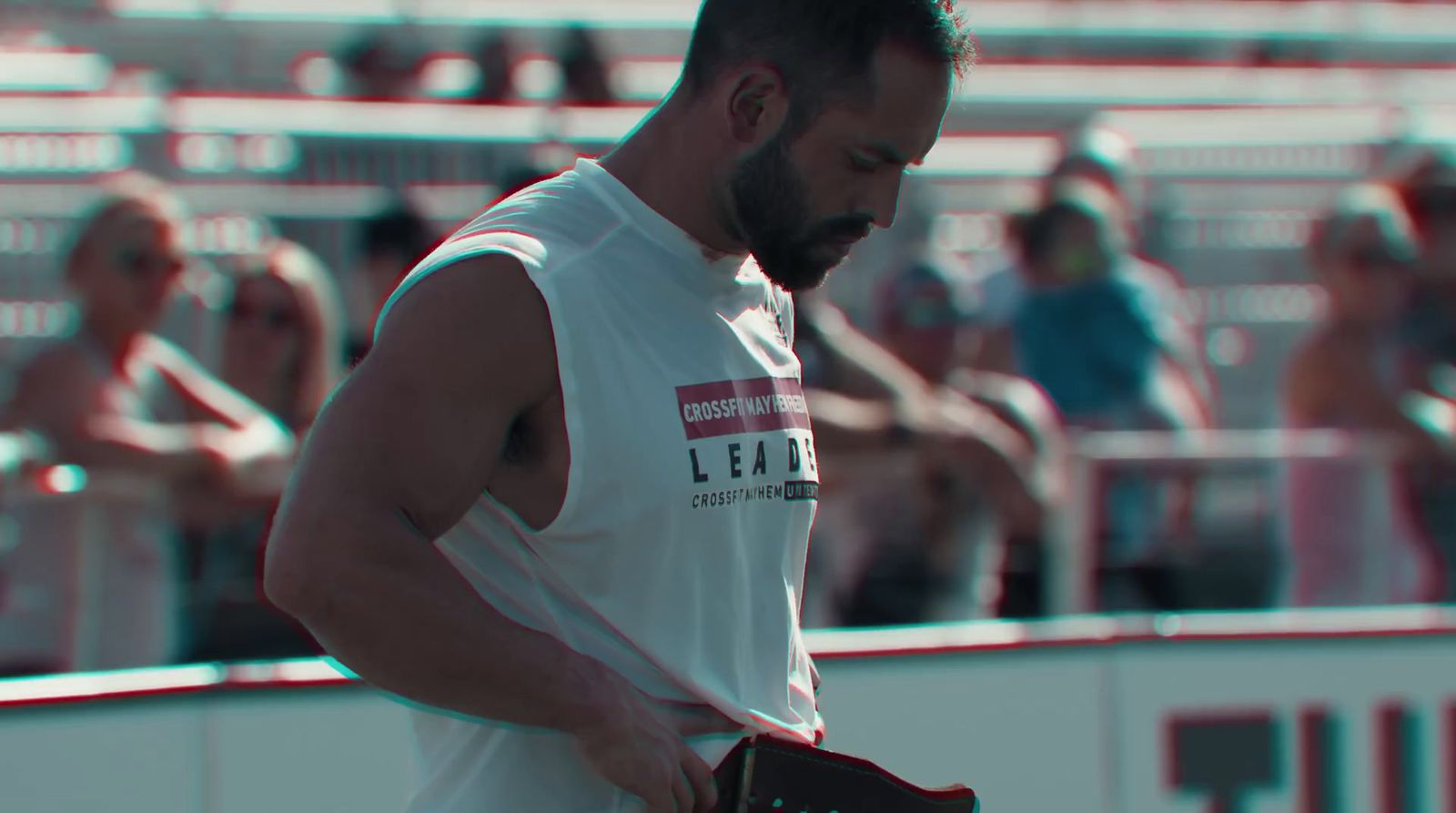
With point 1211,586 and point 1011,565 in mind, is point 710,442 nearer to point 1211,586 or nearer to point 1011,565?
point 1011,565

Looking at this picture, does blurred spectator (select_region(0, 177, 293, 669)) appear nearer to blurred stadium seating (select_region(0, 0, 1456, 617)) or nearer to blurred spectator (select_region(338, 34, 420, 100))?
blurred stadium seating (select_region(0, 0, 1456, 617))

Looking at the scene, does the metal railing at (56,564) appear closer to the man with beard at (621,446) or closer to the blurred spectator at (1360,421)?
the man with beard at (621,446)

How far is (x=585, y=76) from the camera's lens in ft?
21.0

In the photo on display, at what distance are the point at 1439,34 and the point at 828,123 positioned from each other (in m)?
9.53

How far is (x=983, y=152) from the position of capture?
21.6 ft

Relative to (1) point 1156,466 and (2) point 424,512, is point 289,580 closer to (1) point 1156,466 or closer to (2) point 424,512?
(2) point 424,512

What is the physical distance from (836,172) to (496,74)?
5147mm

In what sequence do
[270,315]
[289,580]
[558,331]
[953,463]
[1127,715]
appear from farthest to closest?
[953,463], [270,315], [1127,715], [558,331], [289,580]

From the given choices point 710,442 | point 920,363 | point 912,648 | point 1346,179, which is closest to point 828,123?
point 710,442

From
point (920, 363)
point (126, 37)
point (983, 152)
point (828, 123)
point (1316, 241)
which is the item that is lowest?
point (828, 123)

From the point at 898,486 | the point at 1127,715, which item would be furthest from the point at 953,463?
the point at 1127,715

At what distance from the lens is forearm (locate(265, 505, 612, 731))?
1.37 meters

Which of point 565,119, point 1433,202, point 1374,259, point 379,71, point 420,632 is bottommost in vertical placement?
point 420,632

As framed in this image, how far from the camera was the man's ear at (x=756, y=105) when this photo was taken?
1599 millimetres
